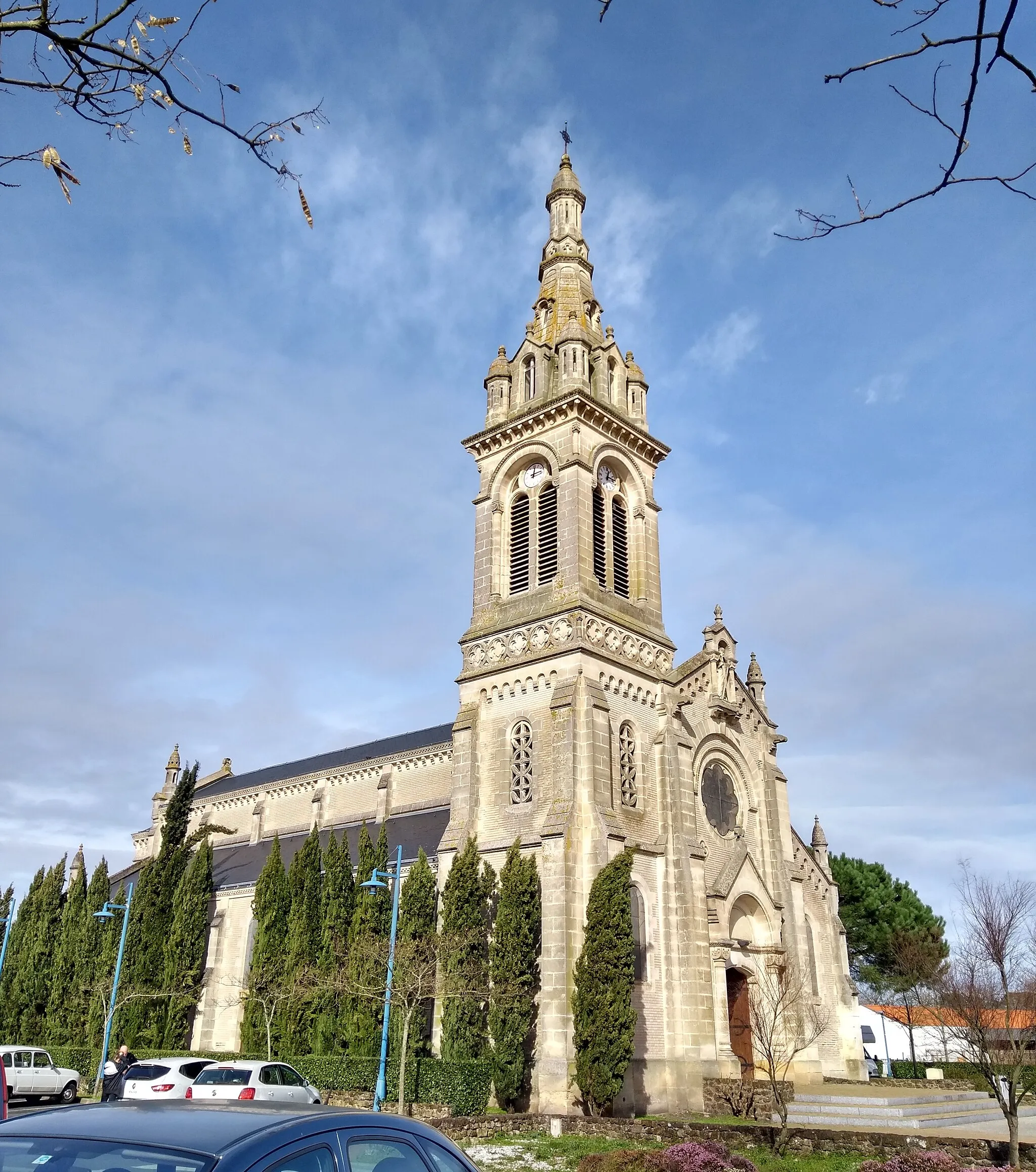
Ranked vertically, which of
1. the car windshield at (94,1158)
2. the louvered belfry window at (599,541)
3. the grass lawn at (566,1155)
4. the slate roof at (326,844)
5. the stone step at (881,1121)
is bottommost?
the grass lawn at (566,1155)

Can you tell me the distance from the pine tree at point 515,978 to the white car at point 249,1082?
6.30 m

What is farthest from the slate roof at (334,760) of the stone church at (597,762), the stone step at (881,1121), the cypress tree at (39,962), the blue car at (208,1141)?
the blue car at (208,1141)

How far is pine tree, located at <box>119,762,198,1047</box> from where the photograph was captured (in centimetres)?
3659

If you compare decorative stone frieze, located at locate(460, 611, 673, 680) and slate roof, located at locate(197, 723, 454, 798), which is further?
slate roof, located at locate(197, 723, 454, 798)

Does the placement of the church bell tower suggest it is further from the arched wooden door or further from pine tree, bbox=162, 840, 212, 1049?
pine tree, bbox=162, 840, 212, 1049

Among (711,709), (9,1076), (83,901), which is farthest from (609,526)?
(83,901)

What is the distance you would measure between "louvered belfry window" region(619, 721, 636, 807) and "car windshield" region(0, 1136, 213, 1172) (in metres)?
27.5

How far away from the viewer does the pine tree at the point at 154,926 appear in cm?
3659

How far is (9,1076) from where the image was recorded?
27.5 metres

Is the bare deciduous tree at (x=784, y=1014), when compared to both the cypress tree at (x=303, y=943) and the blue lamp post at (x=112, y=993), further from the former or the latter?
the blue lamp post at (x=112, y=993)

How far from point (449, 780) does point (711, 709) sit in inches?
470

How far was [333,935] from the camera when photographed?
106 ft

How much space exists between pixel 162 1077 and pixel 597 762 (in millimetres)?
14000

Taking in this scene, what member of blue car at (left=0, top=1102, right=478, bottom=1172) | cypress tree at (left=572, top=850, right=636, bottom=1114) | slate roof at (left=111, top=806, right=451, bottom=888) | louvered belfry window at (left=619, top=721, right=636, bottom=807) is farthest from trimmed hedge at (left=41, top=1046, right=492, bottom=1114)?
blue car at (left=0, top=1102, right=478, bottom=1172)
